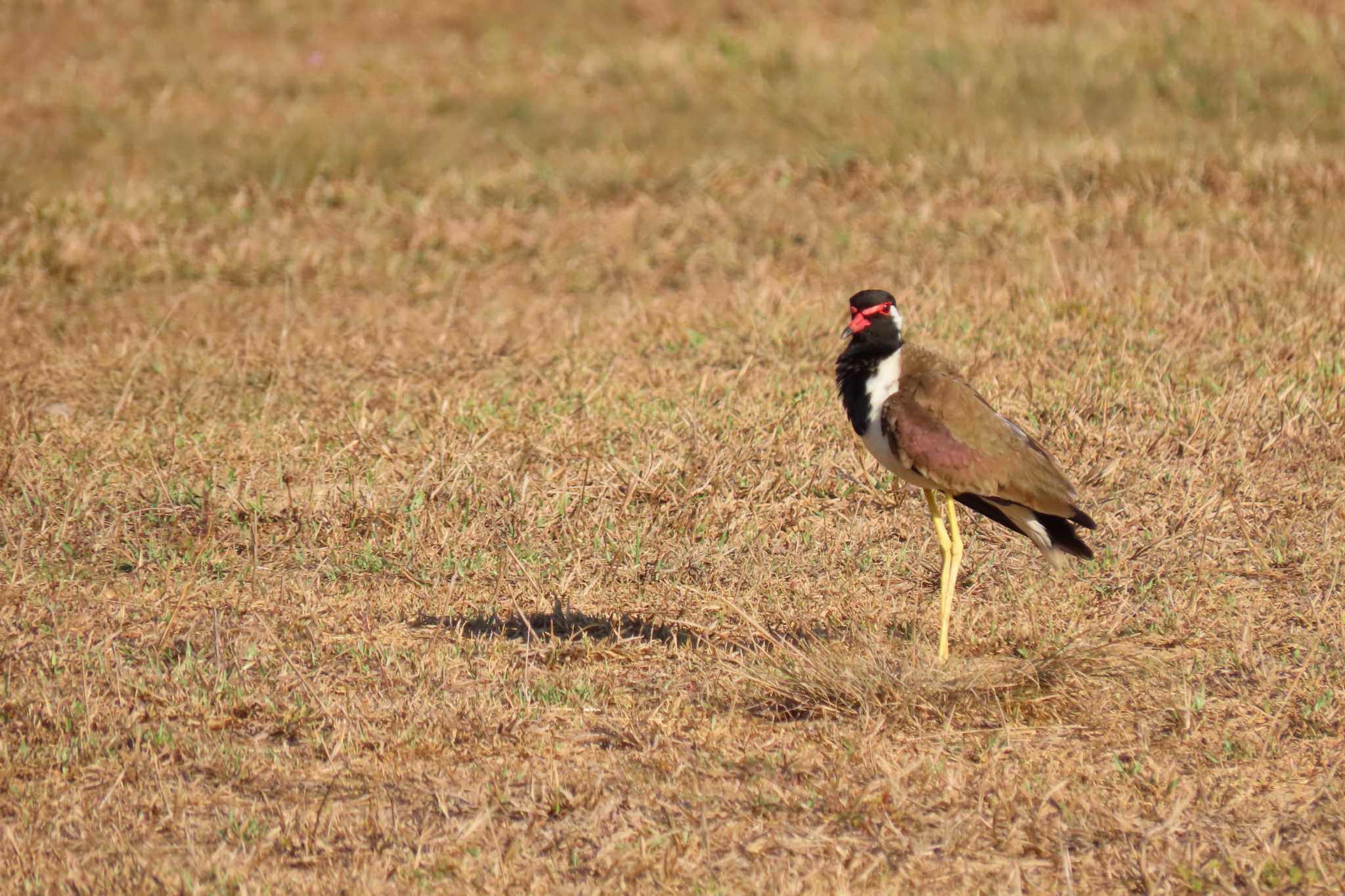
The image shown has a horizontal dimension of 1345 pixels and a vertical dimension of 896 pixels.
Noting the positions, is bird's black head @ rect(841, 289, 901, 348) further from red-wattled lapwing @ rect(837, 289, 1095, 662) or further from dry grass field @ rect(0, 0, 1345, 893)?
dry grass field @ rect(0, 0, 1345, 893)

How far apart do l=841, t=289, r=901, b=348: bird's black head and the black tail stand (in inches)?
20.3

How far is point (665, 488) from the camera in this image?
19.3ft

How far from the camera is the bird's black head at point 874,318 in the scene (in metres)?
4.80

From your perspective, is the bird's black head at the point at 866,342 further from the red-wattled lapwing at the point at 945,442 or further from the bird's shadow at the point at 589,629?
the bird's shadow at the point at 589,629

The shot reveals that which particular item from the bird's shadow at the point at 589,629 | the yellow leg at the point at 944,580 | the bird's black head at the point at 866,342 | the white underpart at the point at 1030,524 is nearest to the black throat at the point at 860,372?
the bird's black head at the point at 866,342

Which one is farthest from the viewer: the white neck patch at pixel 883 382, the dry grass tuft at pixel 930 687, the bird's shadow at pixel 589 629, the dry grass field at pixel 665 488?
the bird's shadow at pixel 589 629

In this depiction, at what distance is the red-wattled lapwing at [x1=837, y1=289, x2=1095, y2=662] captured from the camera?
459 cm

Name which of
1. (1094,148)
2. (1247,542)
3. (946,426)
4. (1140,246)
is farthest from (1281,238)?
(946,426)

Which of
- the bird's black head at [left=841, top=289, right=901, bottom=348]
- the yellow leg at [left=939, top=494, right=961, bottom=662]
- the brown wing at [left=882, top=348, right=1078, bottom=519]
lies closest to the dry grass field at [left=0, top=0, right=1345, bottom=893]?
the yellow leg at [left=939, top=494, right=961, bottom=662]

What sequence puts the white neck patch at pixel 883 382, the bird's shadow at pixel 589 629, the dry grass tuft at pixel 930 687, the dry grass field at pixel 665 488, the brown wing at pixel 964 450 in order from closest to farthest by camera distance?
the dry grass field at pixel 665 488, the dry grass tuft at pixel 930 687, the brown wing at pixel 964 450, the white neck patch at pixel 883 382, the bird's shadow at pixel 589 629

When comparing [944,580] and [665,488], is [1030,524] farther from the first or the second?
[665,488]

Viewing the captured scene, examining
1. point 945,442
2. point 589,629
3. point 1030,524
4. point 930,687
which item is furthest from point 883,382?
point 589,629

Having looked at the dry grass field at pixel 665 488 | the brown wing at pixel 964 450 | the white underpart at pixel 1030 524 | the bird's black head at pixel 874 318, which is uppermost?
the bird's black head at pixel 874 318

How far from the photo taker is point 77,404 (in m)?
7.03
